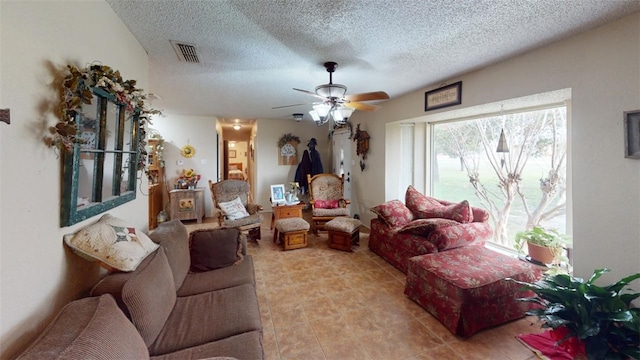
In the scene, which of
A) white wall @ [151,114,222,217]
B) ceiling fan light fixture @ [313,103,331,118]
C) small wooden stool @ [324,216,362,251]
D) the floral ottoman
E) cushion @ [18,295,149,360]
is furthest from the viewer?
white wall @ [151,114,222,217]

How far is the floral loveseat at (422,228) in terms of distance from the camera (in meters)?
2.75

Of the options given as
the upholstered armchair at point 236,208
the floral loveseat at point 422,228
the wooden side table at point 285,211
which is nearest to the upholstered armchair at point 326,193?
the wooden side table at point 285,211

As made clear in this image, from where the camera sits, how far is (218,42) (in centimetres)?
212

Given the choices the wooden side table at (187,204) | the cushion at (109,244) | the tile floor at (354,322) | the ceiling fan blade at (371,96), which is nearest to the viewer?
the cushion at (109,244)

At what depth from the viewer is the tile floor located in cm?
179

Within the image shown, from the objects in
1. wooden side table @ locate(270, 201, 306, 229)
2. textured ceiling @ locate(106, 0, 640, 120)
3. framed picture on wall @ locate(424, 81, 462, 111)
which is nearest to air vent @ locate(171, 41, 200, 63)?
textured ceiling @ locate(106, 0, 640, 120)

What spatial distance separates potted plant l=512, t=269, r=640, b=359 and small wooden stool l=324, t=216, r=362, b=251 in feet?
7.53

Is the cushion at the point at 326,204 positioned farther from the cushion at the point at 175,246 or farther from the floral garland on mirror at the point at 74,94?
the floral garland on mirror at the point at 74,94

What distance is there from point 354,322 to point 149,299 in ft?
5.04

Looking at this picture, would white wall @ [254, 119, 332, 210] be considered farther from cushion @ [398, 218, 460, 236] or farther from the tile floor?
cushion @ [398, 218, 460, 236]

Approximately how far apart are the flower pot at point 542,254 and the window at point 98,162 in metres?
3.62

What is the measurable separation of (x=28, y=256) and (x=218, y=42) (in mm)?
1875

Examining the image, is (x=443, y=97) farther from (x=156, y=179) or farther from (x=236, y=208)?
(x=156, y=179)

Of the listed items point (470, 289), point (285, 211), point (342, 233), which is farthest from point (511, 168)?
point (285, 211)
